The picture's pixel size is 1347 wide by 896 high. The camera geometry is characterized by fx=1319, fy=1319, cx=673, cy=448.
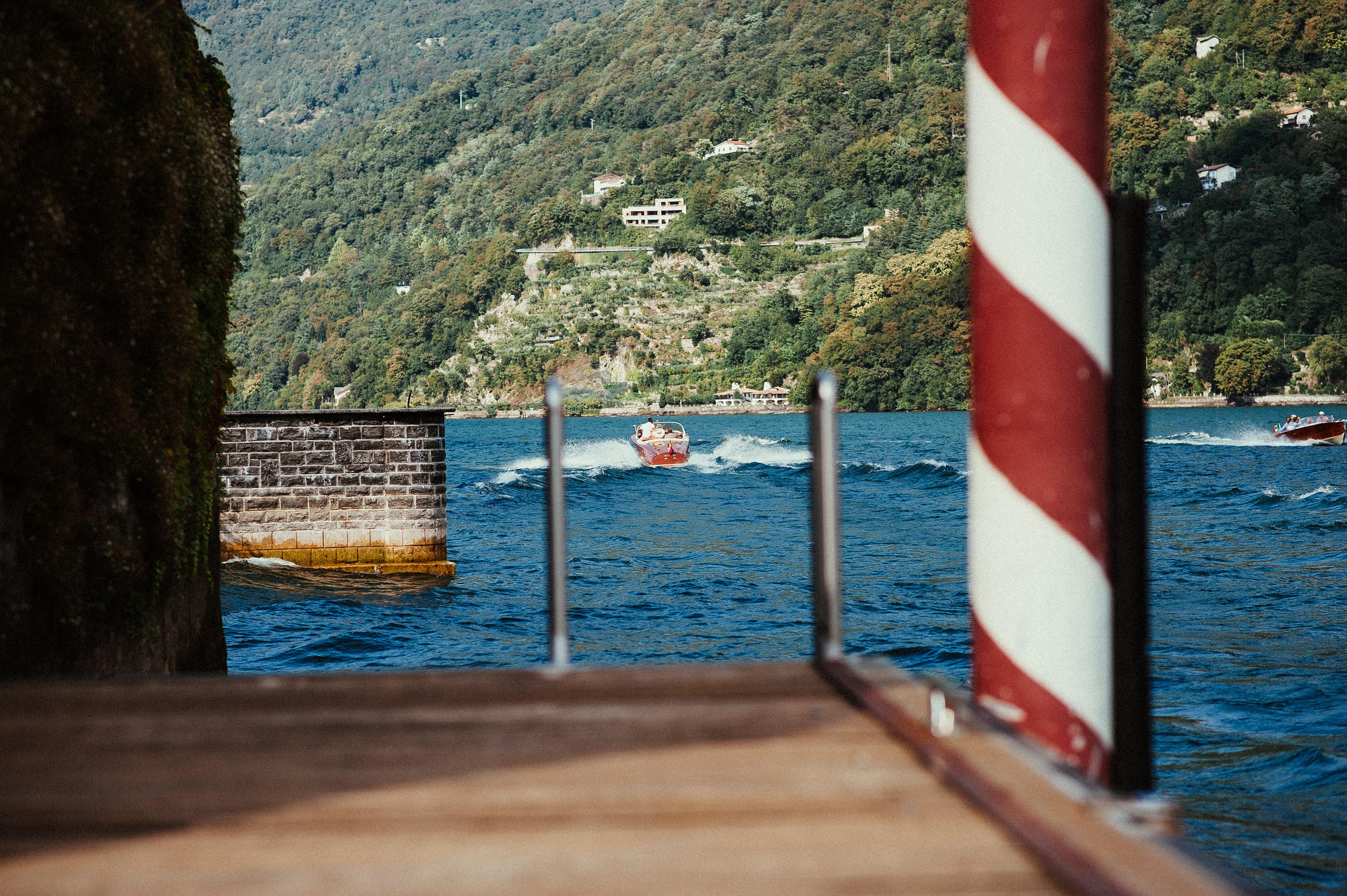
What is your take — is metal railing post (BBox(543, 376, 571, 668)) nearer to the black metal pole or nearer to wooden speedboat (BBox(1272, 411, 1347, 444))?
the black metal pole

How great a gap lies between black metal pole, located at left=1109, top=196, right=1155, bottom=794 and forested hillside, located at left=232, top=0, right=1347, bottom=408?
87908mm

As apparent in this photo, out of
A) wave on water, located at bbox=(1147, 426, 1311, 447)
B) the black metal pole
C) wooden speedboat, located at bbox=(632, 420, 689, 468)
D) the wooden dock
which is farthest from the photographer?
wave on water, located at bbox=(1147, 426, 1311, 447)

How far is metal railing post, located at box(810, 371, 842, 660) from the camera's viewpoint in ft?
8.82

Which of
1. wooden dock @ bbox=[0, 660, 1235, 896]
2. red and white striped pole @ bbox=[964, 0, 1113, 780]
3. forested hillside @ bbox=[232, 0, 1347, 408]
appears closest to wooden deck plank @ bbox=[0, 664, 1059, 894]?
wooden dock @ bbox=[0, 660, 1235, 896]

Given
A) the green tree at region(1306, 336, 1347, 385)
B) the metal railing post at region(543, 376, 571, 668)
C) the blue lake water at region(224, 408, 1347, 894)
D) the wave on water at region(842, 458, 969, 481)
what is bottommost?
the blue lake water at region(224, 408, 1347, 894)

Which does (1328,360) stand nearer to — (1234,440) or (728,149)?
(1234,440)

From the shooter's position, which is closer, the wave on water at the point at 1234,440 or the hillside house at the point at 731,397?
the wave on water at the point at 1234,440

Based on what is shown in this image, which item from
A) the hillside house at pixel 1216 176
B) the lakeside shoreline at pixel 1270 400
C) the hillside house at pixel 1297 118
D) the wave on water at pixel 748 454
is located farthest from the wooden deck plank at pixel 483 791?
the hillside house at pixel 1297 118

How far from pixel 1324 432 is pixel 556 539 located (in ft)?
173

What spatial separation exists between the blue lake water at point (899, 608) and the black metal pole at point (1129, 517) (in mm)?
4198

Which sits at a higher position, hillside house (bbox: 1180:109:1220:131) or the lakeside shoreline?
hillside house (bbox: 1180:109:1220:131)

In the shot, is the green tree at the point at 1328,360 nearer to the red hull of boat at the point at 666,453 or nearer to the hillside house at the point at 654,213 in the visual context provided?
the red hull of boat at the point at 666,453

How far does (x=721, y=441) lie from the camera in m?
65.9

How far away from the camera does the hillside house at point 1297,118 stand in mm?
93875
